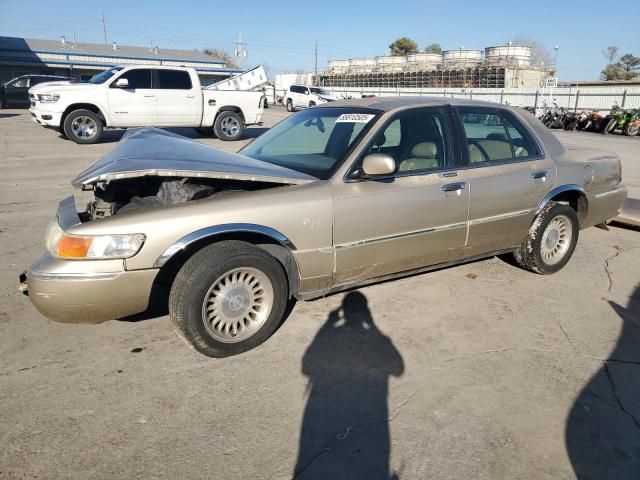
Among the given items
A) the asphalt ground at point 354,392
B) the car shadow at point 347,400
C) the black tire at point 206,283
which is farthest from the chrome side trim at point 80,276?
the car shadow at point 347,400

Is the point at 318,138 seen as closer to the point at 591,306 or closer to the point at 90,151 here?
the point at 591,306

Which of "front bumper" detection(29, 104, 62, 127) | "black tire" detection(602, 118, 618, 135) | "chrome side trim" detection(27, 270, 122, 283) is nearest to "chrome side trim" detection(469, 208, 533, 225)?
"chrome side trim" detection(27, 270, 122, 283)

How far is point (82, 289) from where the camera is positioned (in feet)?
9.13

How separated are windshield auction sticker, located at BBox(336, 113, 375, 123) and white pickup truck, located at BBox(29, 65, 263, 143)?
10.1 metres

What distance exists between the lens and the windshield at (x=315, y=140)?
11.8ft

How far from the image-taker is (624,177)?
33.8 feet

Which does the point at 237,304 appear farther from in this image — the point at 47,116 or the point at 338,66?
the point at 338,66

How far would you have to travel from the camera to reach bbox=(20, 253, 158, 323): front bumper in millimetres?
2783

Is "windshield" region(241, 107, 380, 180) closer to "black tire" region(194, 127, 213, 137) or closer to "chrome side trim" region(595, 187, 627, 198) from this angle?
"chrome side trim" region(595, 187, 627, 198)

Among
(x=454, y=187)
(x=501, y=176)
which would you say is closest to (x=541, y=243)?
(x=501, y=176)

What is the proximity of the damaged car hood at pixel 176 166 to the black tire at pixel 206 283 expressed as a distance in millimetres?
452

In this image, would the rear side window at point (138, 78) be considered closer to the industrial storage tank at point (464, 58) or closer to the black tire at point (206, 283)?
the black tire at point (206, 283)

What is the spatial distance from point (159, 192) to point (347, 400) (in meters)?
1.88

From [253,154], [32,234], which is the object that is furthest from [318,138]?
[32,234]
